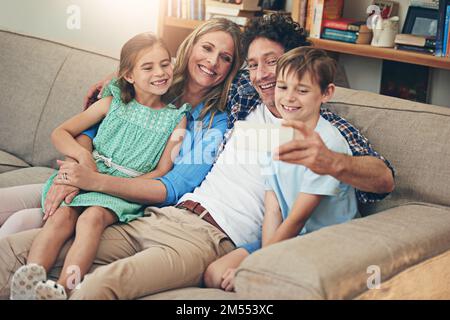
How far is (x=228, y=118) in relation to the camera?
218cm

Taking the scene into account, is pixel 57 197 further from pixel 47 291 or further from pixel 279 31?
pixel 279 31

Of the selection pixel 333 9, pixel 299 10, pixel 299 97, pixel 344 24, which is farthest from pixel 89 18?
pixel 299 97

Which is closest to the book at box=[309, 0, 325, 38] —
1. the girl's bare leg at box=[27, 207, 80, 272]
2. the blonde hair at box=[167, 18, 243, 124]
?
the blonde hair at box=[167, 18, 243, 124]

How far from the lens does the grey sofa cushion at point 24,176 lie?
2.46 metres

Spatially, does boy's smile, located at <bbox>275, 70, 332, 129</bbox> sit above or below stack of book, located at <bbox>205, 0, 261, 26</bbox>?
below

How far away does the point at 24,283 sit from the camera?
1.75 m

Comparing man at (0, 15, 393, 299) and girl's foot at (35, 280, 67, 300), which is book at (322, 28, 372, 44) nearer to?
man at (0, 15, 393, 299)

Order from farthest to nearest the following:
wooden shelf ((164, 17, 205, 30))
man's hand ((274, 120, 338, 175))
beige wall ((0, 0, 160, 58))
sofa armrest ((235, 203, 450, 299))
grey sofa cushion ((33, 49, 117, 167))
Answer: beige wall ((0, 0, 160, 58)), wooden shelf ((164, 17, 205, 30)), grey sofa cushion ((33, 49, 117, 167)), man's hand ((274, 120, 338, 175)), sofa armrest ((235, 203, 450, 299))

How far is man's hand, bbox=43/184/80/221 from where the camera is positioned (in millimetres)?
2062

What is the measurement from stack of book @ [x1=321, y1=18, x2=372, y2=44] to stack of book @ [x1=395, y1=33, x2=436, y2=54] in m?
0.15

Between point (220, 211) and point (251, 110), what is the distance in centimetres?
32

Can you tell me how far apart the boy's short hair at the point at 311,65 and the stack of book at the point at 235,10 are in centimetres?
147

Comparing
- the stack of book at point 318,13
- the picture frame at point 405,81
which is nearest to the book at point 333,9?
the stack of book at point 318,13

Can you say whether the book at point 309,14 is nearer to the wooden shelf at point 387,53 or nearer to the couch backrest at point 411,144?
the wooden shelf at point 387,53
